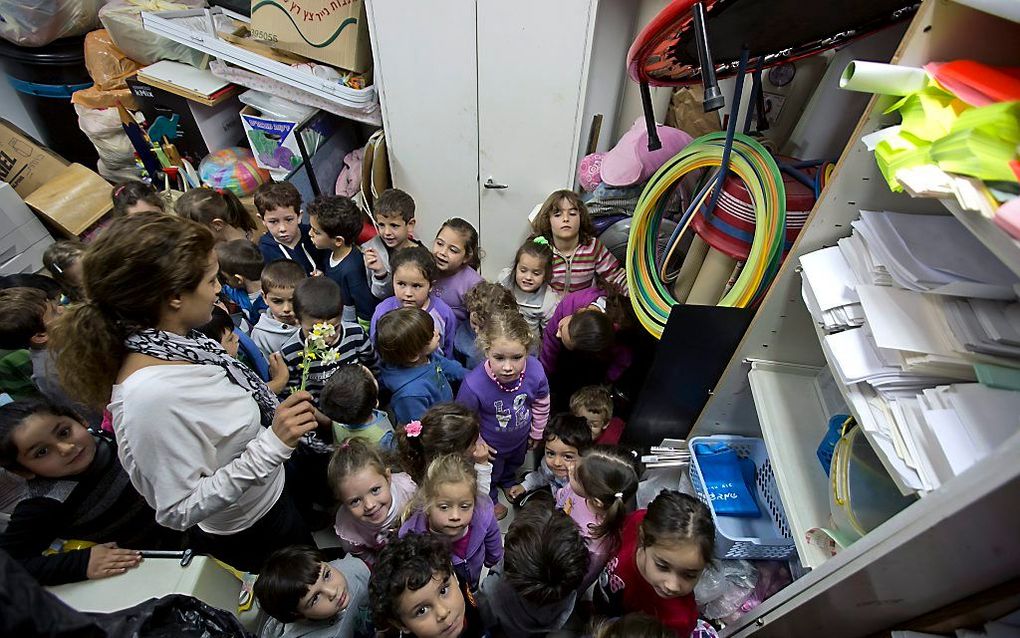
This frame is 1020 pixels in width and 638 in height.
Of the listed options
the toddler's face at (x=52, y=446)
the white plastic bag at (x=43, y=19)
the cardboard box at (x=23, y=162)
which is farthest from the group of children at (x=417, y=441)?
the white plastic bag at (x=43, y=19)

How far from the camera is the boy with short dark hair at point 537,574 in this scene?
128cm

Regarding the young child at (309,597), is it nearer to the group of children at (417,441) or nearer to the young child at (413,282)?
the group of children at (417,441)

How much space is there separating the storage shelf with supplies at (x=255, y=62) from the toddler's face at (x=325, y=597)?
232 cm

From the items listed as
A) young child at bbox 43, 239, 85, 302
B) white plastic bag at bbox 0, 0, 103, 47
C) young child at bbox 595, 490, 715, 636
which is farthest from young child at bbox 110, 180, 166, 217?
young child at bbox 595, 490, 715, 636

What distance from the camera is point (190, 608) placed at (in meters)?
0.99

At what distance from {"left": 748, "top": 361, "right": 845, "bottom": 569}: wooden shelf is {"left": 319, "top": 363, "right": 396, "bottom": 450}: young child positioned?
49.7 inches


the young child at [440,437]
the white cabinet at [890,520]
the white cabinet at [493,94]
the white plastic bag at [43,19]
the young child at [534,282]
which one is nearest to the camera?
the white cabinet at [890,520]

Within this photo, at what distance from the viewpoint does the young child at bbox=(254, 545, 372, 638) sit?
129 centimetres

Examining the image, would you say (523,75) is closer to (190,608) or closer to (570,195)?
(570,195)

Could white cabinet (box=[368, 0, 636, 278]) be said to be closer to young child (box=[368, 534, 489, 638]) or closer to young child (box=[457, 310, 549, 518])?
young child (box=[457, 310, 549, 518])

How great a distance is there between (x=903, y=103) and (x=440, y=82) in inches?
84.9

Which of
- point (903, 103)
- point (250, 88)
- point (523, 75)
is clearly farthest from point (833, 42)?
point (250, 88)

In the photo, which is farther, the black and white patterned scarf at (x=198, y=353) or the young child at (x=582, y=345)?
the young child at (x=582, y=345)

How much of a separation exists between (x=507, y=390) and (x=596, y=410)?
0.42 meters
